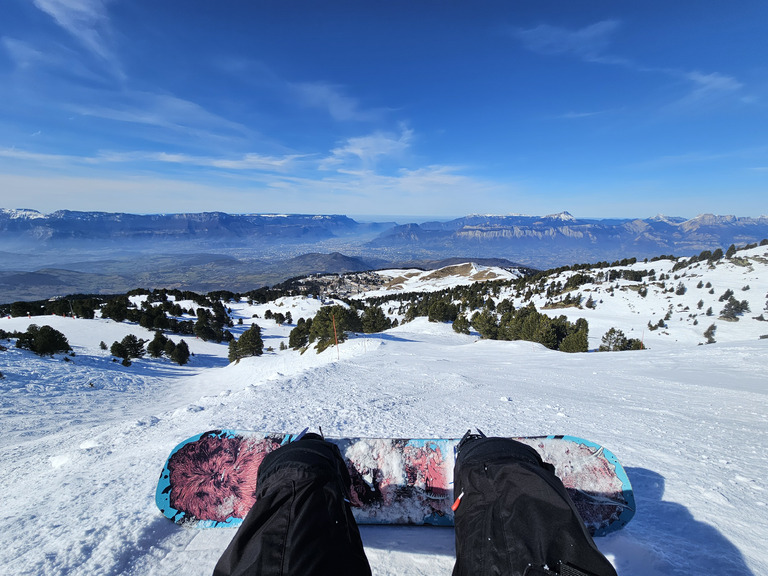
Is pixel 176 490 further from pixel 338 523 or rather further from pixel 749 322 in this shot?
pixel 749 322

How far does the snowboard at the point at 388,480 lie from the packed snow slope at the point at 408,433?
0.14 meters

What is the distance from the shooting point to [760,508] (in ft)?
11.0

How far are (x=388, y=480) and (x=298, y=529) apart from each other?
1650mm

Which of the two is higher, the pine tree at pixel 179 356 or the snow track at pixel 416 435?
the snow track at pixel 416 435

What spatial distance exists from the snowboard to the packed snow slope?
14cm

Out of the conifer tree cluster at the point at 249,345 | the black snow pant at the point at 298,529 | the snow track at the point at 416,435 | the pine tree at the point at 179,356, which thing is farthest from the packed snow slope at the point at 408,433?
the conifer tree cluster at the point at 249,345

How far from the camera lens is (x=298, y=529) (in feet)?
6.71

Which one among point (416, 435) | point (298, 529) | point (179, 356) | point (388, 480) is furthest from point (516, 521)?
point (179, 356)

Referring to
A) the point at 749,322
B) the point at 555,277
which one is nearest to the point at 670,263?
the point at 555,277

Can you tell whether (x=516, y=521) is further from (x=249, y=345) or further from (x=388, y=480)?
(x=249, y=345)

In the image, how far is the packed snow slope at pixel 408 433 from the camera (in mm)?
2787

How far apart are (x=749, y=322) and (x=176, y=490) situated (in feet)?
179

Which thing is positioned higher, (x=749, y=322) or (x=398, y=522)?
(x=398, y=522)

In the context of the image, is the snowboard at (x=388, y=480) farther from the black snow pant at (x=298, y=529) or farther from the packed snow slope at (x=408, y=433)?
the black snow pant at (x=298, y=529)
